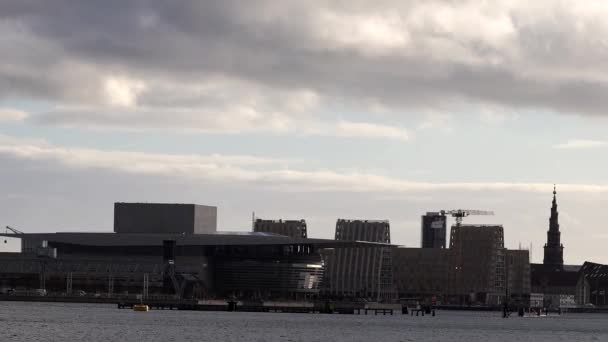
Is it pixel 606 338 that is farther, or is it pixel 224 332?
pixel 606 338

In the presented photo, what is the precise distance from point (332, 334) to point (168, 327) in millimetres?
18794

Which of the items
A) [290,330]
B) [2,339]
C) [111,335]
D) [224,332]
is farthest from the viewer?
[290,330]

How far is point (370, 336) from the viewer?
6363 inches

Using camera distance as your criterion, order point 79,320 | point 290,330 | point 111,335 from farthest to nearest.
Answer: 1. point 79,320
2. point 290,330
3. point 111,335

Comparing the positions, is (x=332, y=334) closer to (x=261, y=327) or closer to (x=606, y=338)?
(x=261, y=327)

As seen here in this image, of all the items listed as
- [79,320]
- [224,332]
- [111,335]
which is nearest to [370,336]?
[224,332]

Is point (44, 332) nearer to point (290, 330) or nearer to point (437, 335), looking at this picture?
point (290, 330)

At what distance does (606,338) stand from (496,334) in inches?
496

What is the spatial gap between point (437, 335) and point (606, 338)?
20729 millimetres

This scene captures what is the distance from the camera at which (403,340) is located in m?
155

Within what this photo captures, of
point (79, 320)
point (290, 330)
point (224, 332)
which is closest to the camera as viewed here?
point (224, 332)

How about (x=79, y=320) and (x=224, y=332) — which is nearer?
(x=224, y=332)

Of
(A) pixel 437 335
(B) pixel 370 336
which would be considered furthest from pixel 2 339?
(A) pixel 437 335

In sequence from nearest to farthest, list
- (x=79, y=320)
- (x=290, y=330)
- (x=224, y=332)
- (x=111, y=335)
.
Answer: (x=111, y=335)
(x=224, y=332)
(x=290, y=330)
(x=79, y=320)
